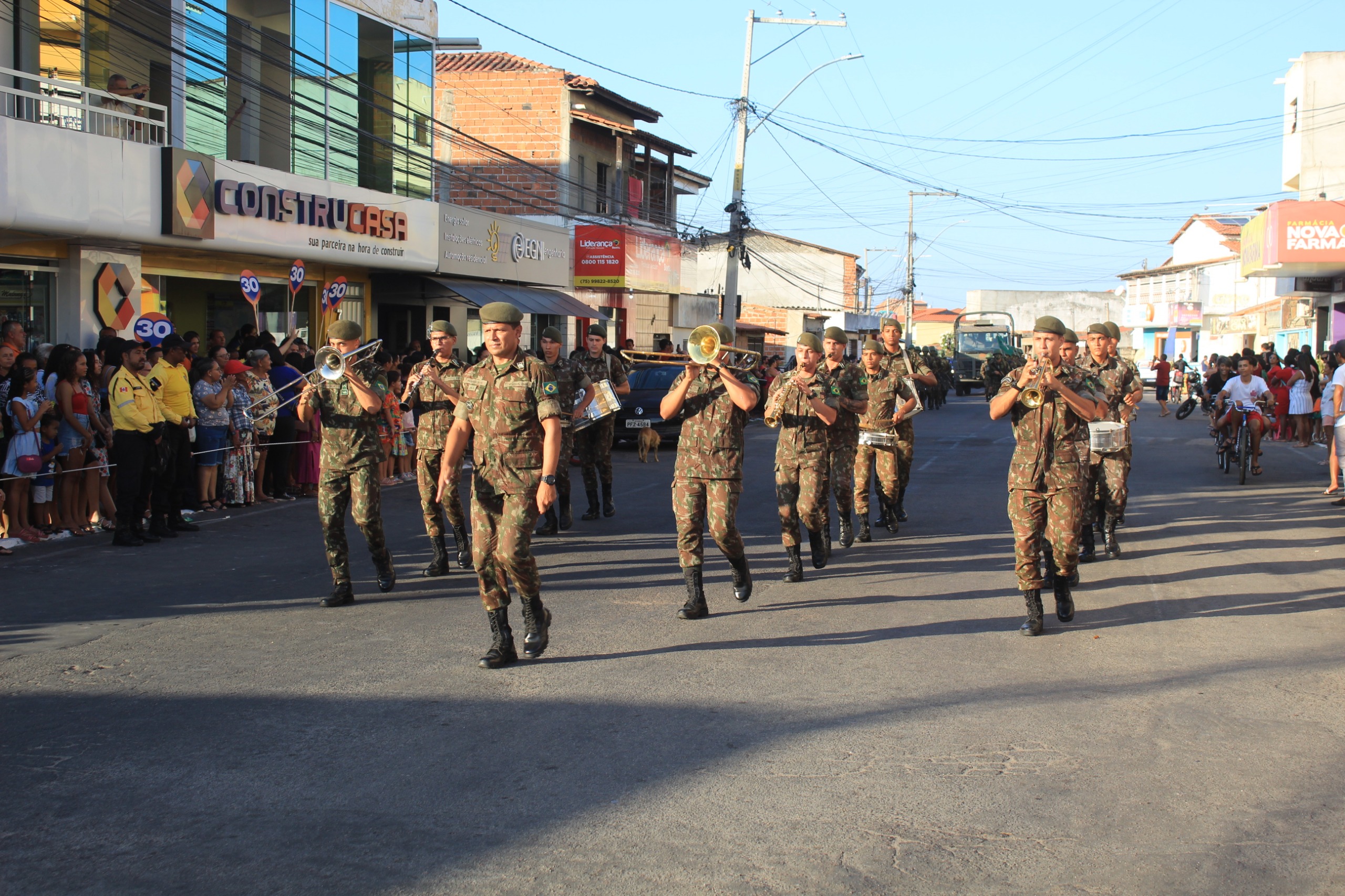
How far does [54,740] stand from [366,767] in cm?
145

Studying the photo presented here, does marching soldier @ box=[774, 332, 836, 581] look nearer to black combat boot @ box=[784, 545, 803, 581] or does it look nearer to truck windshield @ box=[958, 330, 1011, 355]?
black combat boot @ box=[784, 545, 803, 581]

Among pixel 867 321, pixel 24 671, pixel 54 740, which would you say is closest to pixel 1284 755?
pixel 54 740

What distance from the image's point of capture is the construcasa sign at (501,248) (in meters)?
23.2

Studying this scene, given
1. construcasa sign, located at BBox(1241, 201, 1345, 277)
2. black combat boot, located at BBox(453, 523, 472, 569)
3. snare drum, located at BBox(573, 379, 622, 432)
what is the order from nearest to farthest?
snare drum, located at BBox(573, 379, 622, 432)
black combat boot, located at BBox(453, 523, 472, 569)
construcasa sign, located at BBox(1241, 201, 1345, 277)

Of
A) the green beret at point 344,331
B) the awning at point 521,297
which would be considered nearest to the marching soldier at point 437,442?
the green beret at point 344,331

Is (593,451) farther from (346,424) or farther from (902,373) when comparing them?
(346,424)

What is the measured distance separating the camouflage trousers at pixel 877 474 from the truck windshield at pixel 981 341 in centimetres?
4304

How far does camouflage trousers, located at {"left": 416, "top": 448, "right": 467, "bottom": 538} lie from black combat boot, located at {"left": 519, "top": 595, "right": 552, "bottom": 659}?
8.54 ft

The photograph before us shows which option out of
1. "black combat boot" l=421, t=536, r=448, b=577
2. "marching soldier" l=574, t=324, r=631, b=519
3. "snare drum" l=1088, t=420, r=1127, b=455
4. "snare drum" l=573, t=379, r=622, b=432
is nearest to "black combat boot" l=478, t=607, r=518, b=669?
"snare drum" l=573, t=379, r=622, b=432

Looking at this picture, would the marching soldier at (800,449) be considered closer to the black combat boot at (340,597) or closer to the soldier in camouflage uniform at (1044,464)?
the soldier in camouflage uniform at (1044,464)

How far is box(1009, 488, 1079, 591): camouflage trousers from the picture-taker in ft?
23.7

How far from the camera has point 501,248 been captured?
82.8 ft

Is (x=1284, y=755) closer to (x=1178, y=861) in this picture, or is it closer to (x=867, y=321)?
(x=1178, y=861)

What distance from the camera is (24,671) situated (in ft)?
20.4
